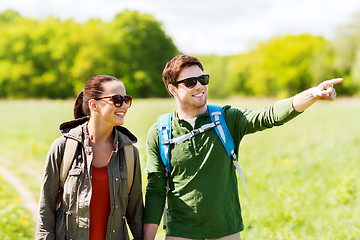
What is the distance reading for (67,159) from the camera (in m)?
3.24

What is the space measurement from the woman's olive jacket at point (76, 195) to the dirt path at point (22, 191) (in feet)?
15.0

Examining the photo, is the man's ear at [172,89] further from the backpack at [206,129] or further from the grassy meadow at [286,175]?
the grassy meadow at [286,175]

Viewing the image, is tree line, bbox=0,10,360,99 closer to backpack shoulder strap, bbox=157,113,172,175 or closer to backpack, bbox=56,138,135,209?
backpack shoulder strap, bbox=157,113,172,175

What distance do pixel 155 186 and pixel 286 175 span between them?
23.7 feet

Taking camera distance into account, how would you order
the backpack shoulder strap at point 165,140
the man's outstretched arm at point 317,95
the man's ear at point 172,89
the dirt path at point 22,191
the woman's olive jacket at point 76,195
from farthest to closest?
1. the dirt path at point 22,191
2. the man's ear at point 172,89
3. the backpack shoulder strap at point 165,140
4. the woman's olive jacket at point 76,195
5. the man's outstretched arm at point 317,95

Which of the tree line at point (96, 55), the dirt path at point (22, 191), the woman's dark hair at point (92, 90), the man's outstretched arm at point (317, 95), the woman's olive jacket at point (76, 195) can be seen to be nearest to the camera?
the man's outstretched arm at point (317, 95)

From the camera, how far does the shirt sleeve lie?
355 cm

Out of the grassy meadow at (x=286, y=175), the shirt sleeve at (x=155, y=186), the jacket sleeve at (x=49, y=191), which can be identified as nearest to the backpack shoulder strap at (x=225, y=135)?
the shirt sleeve at (x=155, y=186)

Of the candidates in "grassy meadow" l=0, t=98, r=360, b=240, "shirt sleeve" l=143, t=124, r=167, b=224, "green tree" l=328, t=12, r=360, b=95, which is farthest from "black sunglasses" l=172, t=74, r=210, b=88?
"green tree" l=328, t=12, r=360, b=95

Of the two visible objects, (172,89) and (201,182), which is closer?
(201,182)

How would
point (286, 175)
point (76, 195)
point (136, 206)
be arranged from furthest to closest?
point (286, 175), point (136, 206), point (76, 195)

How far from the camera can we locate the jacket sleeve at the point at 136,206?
3469 mm

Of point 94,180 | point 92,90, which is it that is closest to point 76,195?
point 94,180

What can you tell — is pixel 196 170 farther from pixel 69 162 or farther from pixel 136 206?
pixel 69 162
